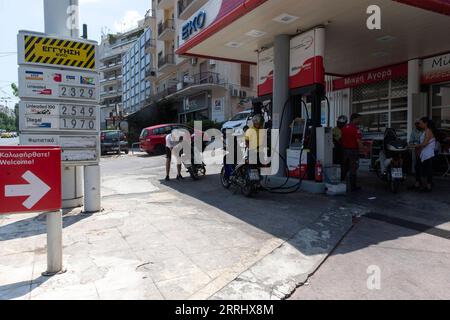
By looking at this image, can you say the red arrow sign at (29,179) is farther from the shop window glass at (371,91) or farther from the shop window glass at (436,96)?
the shop window glass at (371,91)

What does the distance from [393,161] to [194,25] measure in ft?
Result: 20.5

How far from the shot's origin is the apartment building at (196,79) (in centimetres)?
2905

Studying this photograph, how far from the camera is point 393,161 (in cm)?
825

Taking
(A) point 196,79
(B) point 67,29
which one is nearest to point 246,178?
(B) point 67,29

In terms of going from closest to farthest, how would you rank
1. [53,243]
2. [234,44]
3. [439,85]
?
[53,243], [234,44], [439,85]

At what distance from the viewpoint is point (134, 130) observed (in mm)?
38125

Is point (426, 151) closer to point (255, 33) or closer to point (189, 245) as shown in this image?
point (255, 33)

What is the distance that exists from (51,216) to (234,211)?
354 cm

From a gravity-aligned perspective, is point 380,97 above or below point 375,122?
above

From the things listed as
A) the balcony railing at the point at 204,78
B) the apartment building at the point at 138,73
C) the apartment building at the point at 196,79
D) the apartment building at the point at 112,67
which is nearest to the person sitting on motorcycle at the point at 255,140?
the apartment building at the point at 196,79

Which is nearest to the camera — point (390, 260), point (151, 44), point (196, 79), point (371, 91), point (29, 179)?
point (29, 179)

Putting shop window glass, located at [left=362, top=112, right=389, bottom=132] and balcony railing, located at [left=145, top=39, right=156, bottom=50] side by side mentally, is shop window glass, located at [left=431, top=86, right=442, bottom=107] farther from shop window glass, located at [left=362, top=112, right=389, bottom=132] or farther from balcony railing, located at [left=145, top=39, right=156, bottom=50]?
balcony railing, located at [left=145, top=39, right=156, bottom=50]
